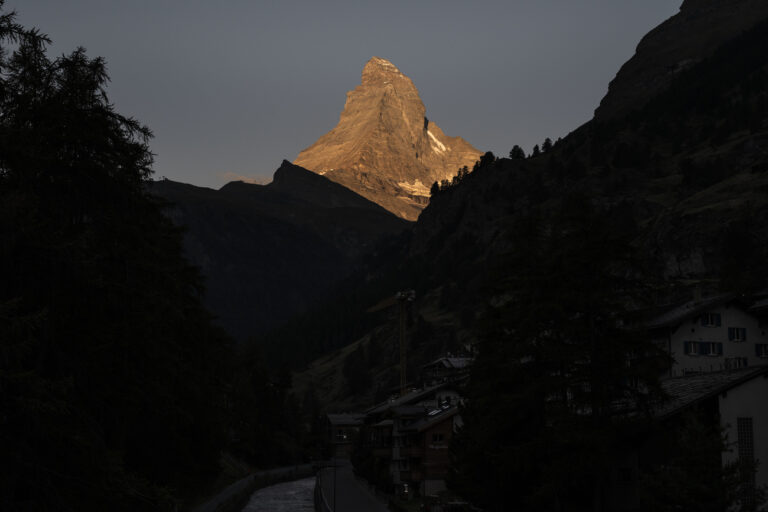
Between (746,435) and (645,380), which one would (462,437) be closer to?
(746,435)

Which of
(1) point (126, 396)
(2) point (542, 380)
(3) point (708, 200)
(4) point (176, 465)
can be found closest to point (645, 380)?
(2) point (542, 380)

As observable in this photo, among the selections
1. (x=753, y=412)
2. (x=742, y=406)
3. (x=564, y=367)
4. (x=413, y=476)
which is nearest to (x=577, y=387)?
(x=564, y=367)

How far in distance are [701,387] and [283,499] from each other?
239ft

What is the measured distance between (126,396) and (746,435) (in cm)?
3023

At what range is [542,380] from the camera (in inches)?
1432

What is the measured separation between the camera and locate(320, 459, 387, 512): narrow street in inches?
3201

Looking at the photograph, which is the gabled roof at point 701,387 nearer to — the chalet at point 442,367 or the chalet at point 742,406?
the chalet at point 742,406

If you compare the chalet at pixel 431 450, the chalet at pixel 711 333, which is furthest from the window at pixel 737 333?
the chalet at pixel 431 450

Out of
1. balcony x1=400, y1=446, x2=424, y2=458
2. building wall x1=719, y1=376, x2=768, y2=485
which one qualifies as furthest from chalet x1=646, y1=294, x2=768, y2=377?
balcony x1=400, y1=446, x2=424, y2=458

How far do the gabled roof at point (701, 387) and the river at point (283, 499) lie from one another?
59.2 m

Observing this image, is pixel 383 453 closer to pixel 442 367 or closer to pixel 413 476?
pixel 413 476

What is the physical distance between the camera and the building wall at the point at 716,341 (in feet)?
216

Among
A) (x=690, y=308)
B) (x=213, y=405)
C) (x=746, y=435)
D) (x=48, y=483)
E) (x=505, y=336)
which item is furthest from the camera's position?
(x=690, y=308)

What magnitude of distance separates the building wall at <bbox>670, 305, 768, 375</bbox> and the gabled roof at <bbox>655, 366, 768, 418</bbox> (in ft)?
76.5
